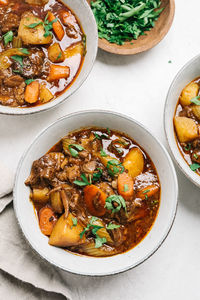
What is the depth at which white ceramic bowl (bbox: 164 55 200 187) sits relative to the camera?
3.95 metres

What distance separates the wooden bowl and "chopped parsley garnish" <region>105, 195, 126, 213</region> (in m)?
1.48

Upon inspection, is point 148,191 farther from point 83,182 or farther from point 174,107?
point 174,107

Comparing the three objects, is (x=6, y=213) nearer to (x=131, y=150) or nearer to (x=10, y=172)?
(x=10, y=172)

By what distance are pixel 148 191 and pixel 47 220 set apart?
0.97m

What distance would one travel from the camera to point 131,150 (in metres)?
4.04

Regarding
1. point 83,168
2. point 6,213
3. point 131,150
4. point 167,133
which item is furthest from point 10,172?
point 167,133

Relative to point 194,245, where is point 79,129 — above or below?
above

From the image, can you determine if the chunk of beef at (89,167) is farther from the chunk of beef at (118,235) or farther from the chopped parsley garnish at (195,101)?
the chopped parsley garnish at (195,101)

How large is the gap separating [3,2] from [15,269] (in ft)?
8.58

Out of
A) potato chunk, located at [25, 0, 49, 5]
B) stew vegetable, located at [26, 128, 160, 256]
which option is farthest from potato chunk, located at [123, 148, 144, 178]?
potato chunk, located at [25, 0, 49, 5]

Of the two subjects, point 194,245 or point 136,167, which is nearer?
point 136,167

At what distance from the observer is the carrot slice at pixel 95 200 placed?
381 centimetres

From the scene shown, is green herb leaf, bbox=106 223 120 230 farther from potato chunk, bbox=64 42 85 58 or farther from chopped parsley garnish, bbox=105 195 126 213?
potato chunk, bbox=64 42 85 58

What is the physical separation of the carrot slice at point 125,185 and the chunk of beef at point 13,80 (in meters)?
1.34
